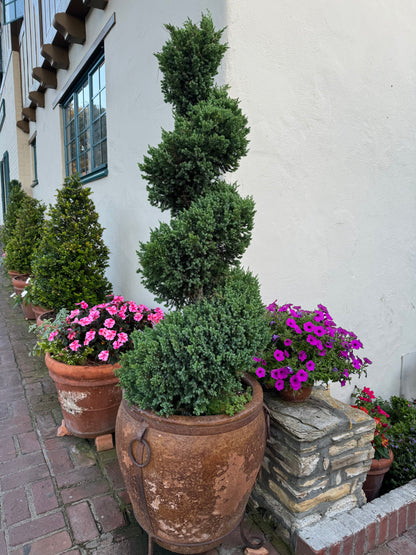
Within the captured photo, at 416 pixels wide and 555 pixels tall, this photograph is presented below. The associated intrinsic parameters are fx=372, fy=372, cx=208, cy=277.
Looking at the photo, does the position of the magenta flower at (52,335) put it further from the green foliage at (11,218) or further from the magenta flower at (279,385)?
the green foliage at (11,218)

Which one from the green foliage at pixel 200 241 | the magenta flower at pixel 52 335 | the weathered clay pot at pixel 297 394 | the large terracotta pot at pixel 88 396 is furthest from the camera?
the magenta flower at pixel 52 335

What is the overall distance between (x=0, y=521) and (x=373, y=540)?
1894 millimetres

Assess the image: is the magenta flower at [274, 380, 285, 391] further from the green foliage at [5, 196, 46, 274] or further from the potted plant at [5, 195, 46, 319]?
the green foliage at [5, 196, 46, 274]

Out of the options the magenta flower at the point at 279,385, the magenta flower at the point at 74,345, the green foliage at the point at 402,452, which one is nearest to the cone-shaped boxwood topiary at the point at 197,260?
the magenta flower at the point at 279,385

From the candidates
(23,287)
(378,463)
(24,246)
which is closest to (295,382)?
(378,463)

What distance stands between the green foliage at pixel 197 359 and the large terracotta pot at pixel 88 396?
880 mm

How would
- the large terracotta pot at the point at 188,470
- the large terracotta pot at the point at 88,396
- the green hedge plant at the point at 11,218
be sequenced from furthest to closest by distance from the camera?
1. the green hedge plant at the point at 11,218
2. the large terracotta pot at the point at 88,396
3. the large terracotta pot at the point at 188,470

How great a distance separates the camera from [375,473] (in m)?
2.45

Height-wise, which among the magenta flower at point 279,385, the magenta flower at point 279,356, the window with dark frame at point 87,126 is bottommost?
the magenta flower at point 279,385

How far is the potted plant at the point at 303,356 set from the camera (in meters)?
1.92

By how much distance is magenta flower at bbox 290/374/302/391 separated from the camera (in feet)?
6.15

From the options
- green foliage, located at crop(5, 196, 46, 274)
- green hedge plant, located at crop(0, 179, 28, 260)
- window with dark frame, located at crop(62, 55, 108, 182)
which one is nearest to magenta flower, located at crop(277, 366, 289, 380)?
window with dark frame, located at crop(62, 55, 108, 182)

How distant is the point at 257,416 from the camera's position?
1656mm

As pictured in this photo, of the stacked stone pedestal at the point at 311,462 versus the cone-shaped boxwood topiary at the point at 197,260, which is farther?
the stacked stone pedestal at the point at 311,462
